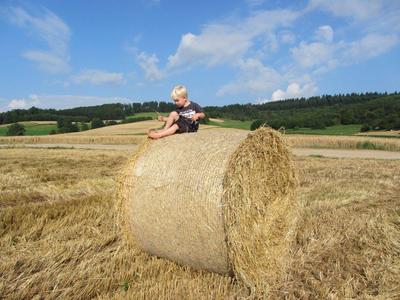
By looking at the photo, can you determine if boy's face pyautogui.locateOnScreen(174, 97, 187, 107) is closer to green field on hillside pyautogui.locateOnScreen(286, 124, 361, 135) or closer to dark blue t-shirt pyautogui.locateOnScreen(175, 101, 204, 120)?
dark blue t-shirt pyautogui.locateOnScreen(175, 101, 204, 120)

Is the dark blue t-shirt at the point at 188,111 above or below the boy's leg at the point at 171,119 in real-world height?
above

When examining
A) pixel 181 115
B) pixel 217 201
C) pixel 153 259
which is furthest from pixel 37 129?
pixel 217 201

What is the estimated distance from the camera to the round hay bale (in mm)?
4367

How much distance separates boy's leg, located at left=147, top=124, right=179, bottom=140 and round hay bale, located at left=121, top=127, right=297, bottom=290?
12cm

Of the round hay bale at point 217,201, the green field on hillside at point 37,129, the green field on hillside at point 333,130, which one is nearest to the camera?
the round hay bale at point 217,201

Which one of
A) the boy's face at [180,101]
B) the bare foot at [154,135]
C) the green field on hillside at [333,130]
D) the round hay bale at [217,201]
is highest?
the boy's face at [180,101]

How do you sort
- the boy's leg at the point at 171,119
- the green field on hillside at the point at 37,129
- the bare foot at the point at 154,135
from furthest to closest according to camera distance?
the green field on hillside at the point at 37,129, the boy's leg at the point at 171,119, the bare foot at the point at 154,135

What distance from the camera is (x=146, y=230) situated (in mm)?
5168

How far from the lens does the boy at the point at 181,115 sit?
231 inches

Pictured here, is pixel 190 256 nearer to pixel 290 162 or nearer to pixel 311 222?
pixel 290 162

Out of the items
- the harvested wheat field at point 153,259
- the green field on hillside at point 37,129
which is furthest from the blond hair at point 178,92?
the green field on hillside at point 37,129

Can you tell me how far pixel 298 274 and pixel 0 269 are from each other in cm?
314

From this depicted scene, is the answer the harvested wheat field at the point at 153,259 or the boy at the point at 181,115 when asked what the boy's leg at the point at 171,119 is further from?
the harvested wheat field at the point at 153,259

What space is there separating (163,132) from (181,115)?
0.45m
